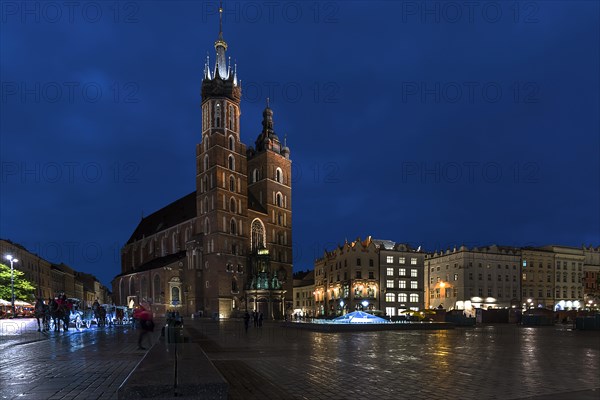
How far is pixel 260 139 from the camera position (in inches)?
4011

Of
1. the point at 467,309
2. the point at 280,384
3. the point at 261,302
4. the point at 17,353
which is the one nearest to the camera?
the point at 280,384

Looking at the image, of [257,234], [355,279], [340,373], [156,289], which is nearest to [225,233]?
[257,234]

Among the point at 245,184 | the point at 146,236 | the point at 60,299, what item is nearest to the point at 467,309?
the point at 245,184

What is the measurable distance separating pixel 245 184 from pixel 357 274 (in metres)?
26.3

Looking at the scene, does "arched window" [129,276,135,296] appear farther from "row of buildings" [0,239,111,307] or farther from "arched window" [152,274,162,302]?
"arched window" [152,274,162,302]

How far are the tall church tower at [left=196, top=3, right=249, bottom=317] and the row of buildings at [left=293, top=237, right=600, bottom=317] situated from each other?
1969 centimetres

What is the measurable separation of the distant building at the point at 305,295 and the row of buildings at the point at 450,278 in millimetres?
4860

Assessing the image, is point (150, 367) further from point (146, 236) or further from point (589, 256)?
point (589, 256)

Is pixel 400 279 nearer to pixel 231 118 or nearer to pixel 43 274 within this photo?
pixel 231 118

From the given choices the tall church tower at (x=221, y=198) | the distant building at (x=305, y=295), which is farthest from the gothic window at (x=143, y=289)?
the distant building at (x=305, y=295)

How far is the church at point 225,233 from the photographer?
82.9 metres

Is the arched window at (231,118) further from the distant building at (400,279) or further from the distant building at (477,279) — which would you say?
the distant building at (477,279)

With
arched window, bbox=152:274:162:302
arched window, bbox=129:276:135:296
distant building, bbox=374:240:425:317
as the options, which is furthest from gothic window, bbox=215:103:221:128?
distant building, bbox=374:240:425:317

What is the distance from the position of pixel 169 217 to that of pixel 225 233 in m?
26.0
